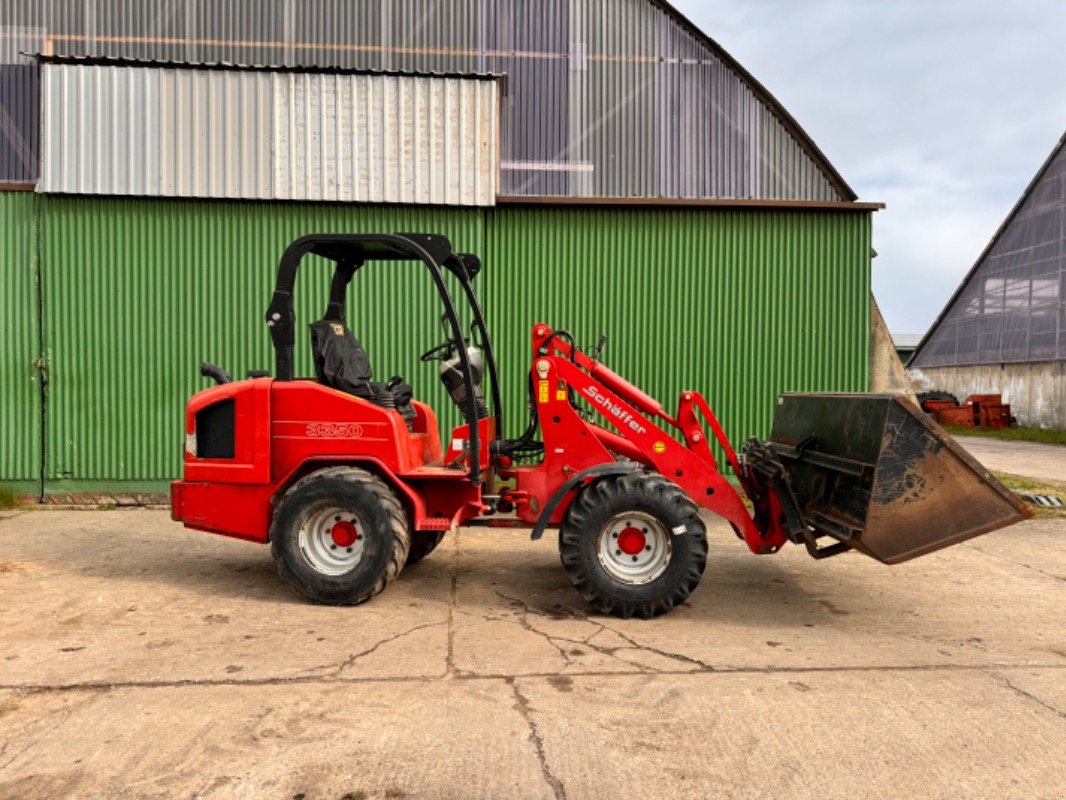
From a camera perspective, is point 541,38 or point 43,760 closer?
point 43,760

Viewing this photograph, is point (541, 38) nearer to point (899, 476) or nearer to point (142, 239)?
point (142, 239)

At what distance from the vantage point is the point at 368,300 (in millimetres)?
10570

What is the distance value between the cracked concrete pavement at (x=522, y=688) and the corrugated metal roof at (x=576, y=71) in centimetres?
567

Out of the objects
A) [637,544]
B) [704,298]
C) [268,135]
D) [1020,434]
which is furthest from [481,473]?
[1020,434]

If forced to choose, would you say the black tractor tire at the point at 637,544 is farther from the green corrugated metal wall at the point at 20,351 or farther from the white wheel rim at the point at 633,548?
the green corrugated metal wall at the point at 20,351

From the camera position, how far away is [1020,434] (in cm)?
2667

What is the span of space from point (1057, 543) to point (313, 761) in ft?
26.8

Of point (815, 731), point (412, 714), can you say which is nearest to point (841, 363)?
point (815, 731)

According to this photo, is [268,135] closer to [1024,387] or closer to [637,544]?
[637,544]

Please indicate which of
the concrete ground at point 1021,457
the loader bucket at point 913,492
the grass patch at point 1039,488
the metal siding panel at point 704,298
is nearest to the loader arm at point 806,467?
the loader bucket at point 913,492

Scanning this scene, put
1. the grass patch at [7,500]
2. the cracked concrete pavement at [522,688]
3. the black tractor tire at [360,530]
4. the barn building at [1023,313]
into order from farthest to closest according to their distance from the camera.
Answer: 1. the barn building at [1023,313]
2. the grass patch at [7,500]
3. the black tractor tire at [360,530]
4. the cracked concrete pavement at [522,688]

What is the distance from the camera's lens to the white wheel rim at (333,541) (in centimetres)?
599

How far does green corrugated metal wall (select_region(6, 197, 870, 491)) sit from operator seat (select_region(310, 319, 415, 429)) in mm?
4170

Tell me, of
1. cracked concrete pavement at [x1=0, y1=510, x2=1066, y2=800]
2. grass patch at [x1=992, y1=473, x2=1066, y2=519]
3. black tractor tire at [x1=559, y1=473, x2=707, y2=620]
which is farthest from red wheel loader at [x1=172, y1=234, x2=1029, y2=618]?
grass patch at [x1=992, y1=473, x2=1066, y2=519]
